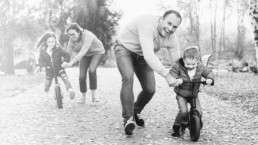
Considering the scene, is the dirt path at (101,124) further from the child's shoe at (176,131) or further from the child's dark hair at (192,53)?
the child's dark hair at (192,53)

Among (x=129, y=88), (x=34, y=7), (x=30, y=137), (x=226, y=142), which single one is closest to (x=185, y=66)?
(x=129, y=88)

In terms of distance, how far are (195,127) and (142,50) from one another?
1.44m

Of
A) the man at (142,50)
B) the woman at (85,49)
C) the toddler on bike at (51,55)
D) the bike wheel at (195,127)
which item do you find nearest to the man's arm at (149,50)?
the man at (142,50)

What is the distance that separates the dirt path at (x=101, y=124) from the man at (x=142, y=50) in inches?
26.7

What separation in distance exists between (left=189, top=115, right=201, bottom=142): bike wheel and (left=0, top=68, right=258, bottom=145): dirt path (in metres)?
0.15

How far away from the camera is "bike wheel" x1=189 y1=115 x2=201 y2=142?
5136 millimetres

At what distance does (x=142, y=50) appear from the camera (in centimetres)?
509

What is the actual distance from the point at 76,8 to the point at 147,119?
31549 mm

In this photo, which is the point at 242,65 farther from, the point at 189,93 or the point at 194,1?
the point at 189,93

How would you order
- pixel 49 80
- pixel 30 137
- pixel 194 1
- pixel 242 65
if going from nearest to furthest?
1. pixel 30 137
2. pixel 49 80
3. pixel 194 1
4. pixel 242 65

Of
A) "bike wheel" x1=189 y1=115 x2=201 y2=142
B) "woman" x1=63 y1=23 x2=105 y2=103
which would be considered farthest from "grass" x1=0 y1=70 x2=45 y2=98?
"bike wheel" x1=189 y1=115 x2=201 y2=142

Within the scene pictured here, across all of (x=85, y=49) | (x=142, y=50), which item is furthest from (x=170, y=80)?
(x=85, y=49)

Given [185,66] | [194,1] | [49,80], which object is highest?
[194,1]

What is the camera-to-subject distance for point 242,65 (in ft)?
110
